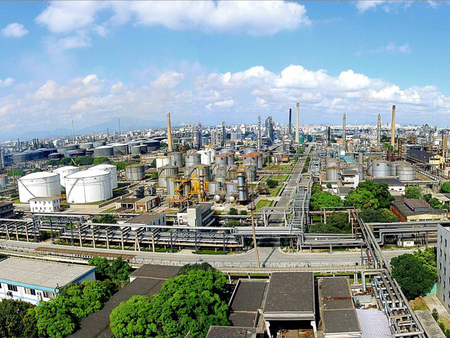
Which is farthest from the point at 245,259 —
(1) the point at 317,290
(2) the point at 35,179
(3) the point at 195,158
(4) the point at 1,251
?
(3) the point at 195,158

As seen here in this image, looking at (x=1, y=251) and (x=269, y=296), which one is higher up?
(x=269, y=296)

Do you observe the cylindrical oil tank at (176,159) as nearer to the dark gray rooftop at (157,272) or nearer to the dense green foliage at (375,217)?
the dense green foliage at (375,217)

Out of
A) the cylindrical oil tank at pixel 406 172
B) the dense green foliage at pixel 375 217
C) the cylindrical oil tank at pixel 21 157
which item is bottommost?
the cylindrical oil tank at pixel 21 157

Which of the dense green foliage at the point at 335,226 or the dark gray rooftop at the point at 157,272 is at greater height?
the dark gray rooftop at the point at 157,272

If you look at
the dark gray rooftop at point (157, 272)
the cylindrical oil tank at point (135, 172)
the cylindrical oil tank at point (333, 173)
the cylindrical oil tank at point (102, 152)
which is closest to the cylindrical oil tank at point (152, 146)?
the cylindrical oil tank at point (102, 152)

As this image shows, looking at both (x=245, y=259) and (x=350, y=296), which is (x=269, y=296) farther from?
(x=245, y=259)

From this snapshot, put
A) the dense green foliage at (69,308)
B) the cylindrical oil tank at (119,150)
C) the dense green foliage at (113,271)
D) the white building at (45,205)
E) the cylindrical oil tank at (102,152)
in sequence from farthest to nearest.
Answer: the cylindrical oil tank at (119,150) → the cylindrical oil tank at (102,152) → the white building at (45,205) → the dense green foliage at (113,271) → the dense green foliage at (69,308)

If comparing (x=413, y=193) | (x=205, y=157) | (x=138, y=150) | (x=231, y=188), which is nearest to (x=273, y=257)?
(x=231, y=188)

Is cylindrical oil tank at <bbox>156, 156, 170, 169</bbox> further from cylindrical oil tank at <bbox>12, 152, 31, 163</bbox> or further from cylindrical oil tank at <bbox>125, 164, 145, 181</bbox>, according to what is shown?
cylindrical oil tank at <bbox>12, 152, 31, 163</bbox>
